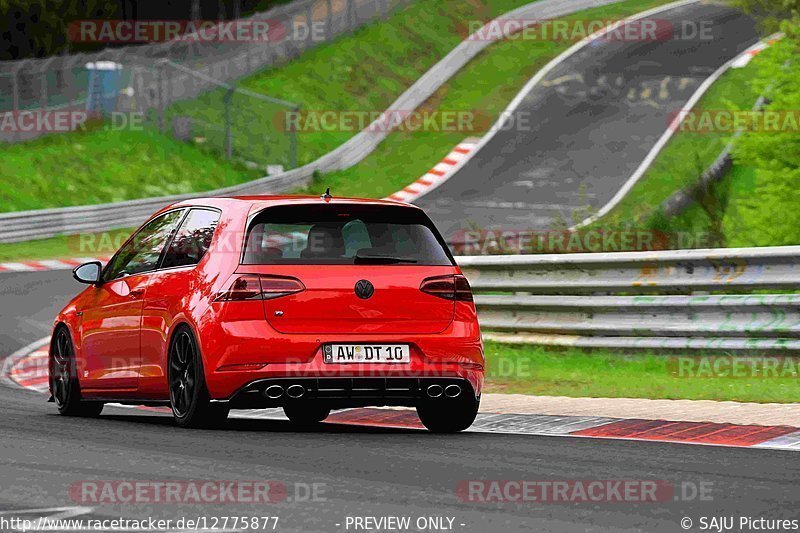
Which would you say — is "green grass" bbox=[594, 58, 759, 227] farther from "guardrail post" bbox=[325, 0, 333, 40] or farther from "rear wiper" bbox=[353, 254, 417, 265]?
"rear wiper" bbox=[353, 254, 417, 265]

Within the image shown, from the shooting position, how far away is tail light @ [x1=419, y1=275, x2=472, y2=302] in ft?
34.7

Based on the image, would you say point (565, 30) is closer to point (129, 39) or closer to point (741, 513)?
point (129, 39)

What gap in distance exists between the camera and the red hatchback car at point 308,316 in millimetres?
10266

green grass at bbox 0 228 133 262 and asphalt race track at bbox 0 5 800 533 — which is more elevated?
asphalt race track at bbox 0 5 800 533

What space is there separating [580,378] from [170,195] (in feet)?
85.8

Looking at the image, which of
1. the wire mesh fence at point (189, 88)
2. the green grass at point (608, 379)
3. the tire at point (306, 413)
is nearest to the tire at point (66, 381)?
the tire at point (306, 413)

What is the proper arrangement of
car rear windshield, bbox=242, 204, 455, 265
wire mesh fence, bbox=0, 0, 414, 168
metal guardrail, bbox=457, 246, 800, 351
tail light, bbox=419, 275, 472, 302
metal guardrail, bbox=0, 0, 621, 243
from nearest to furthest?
car rear windshield, bbox=242, 204, 455, 265
tail light, bbox=419, 275, 472, 302
metal guardrail, bbox=457, 246, 800, 351
metal guardrail, bbox=0, 0, 621, 243
wire mesh fence, bbox=0, 0, 414, 168

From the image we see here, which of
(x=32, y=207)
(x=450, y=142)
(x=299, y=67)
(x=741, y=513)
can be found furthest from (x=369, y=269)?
(x=299, y=67)

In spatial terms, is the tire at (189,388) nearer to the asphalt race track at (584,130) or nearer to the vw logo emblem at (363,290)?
the vw logo emblem at (363,290)

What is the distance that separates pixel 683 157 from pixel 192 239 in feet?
104

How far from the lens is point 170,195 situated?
128ft

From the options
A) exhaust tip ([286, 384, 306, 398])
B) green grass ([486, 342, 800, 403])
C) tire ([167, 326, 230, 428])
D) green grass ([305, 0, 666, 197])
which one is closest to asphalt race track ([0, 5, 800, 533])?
tire ([167, 326, 230, 428])

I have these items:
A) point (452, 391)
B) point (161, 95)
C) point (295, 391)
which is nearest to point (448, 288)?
point (452, 391)

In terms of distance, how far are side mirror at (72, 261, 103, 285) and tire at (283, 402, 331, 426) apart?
1.72 metres
